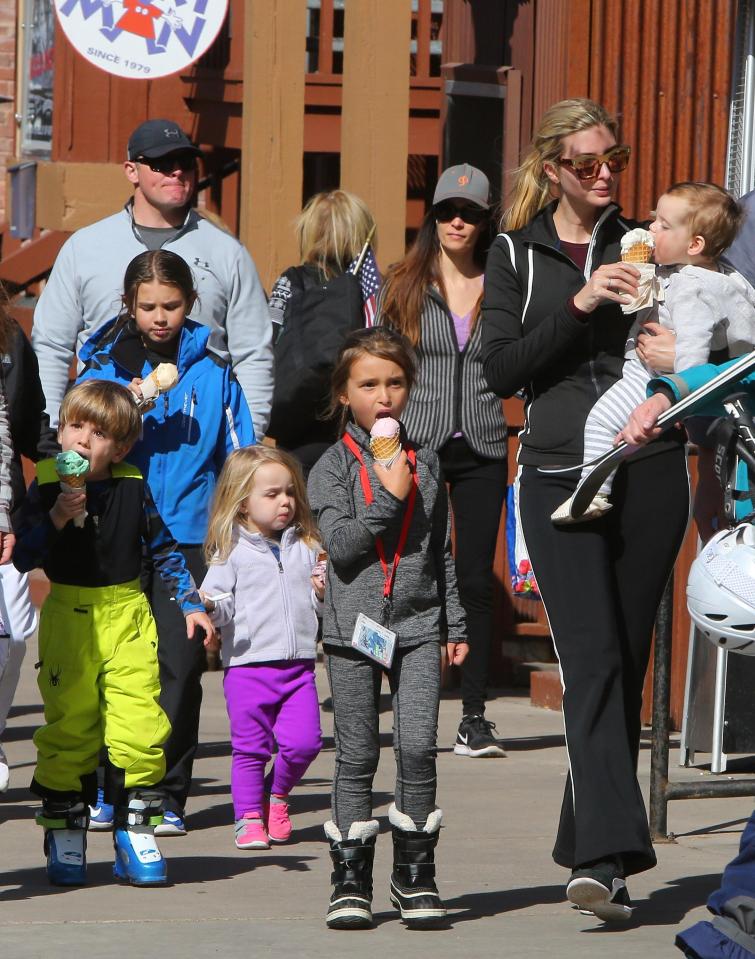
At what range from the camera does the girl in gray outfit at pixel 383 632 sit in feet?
16.4

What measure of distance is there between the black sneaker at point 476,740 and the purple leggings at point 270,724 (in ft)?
5.02

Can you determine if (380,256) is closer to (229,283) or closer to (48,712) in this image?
(229,283)

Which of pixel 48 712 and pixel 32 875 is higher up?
pixel 48 712

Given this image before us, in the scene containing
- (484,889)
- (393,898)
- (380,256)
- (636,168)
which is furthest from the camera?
(380,256)

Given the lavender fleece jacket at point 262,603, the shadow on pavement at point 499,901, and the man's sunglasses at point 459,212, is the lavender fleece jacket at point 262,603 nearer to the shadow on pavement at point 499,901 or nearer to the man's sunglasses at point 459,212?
the shadow on pavement at point 499,901

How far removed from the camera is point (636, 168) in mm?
8758

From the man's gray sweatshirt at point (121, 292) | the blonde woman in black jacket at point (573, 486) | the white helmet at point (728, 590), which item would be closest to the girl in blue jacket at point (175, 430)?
the man's gray sweatshirt at point (121, 292)

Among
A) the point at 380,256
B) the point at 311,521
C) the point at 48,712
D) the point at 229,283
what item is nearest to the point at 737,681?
the point at 311,521

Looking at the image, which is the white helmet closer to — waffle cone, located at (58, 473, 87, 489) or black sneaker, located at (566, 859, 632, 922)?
black sneaker, located at (566, 859, 632, 922)

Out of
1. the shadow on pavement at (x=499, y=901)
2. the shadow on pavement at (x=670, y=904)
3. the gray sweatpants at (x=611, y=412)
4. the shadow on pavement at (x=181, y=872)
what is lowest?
the shadow on pavement at (x=181, y=872)

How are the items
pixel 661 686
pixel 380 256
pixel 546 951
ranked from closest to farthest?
1. pixel 546 951
2. pixel 661 686
3. pixel 380 256

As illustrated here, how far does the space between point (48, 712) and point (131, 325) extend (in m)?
1.44

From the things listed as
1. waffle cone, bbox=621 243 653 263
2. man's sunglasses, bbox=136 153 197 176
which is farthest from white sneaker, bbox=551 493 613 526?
man's sunglasses, bbox=136 153 197 176

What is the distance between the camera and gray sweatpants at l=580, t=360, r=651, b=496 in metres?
4.93
